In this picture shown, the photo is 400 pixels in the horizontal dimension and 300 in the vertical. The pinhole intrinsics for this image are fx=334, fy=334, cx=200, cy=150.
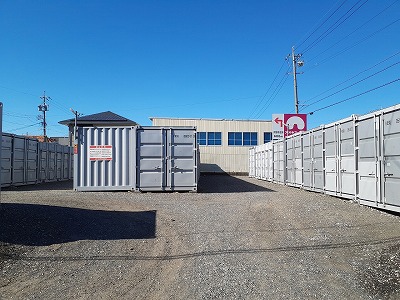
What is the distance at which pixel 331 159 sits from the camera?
42.1 ft

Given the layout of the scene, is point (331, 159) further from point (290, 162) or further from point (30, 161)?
point (30, 161)

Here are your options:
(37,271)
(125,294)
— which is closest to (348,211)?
(125,294)

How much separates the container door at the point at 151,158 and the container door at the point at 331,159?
6.82m

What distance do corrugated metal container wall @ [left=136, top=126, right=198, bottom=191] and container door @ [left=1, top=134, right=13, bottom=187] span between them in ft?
25.0

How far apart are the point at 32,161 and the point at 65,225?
46.9ft

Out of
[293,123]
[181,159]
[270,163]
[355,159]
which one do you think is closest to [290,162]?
[270,163]

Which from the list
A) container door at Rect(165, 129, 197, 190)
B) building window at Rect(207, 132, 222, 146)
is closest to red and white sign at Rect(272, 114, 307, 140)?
building window at Rect(207, 132, 222, 146)

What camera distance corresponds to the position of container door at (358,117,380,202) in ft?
31.5

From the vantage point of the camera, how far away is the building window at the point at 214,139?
1503 inches

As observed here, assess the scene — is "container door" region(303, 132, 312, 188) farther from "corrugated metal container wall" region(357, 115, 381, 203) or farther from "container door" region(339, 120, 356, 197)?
"corrugated metal container wall" region(357, 115, 381, 203)

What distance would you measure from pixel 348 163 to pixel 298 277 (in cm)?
770

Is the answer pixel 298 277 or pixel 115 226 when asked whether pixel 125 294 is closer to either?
pixel 298 277

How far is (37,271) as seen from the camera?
5.01 meters

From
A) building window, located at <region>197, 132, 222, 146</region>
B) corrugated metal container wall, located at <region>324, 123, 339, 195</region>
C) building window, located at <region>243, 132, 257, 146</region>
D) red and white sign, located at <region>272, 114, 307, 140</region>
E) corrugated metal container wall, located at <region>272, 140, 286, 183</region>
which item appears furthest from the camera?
building window, located at <region>243, 132, 257, 146</region>
